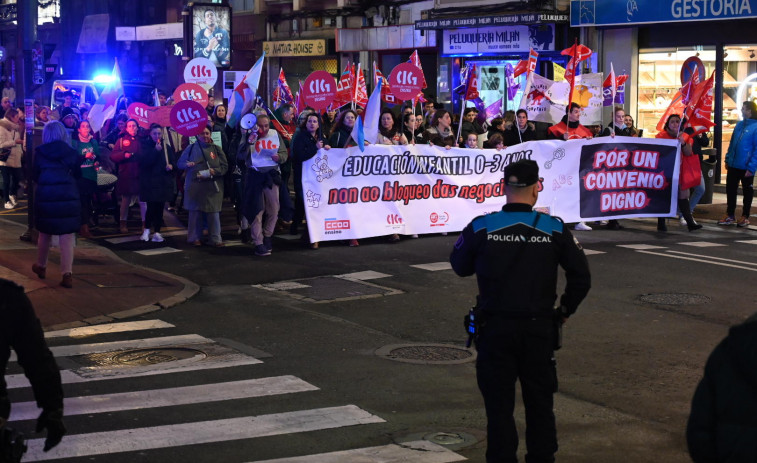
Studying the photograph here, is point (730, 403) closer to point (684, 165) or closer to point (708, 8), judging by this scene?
point (684, 165)

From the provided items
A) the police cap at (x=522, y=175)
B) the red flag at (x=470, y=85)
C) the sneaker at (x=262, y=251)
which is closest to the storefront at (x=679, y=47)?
the red flag at (x=470, y=85)

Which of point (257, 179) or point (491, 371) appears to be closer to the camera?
point (491, 371)

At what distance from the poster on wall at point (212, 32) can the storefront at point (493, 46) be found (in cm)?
592

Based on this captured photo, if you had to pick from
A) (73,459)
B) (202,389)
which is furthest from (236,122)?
(73,459)

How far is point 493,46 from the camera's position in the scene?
27719 mm

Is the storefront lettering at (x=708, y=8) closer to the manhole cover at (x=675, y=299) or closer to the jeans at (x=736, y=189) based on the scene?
the jeans at (x=736, y=189)

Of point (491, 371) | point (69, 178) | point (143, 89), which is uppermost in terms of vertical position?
point (143, 89)

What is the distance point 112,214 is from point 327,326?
31.4ft

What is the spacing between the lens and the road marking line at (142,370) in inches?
340

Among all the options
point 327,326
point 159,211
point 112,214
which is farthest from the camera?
point 112,214

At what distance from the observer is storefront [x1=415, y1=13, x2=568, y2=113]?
26.1 meters

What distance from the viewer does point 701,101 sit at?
17.9 metres

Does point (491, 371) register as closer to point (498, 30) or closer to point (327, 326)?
point (327, 326)

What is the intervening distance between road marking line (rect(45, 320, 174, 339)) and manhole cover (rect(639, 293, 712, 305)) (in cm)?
494
